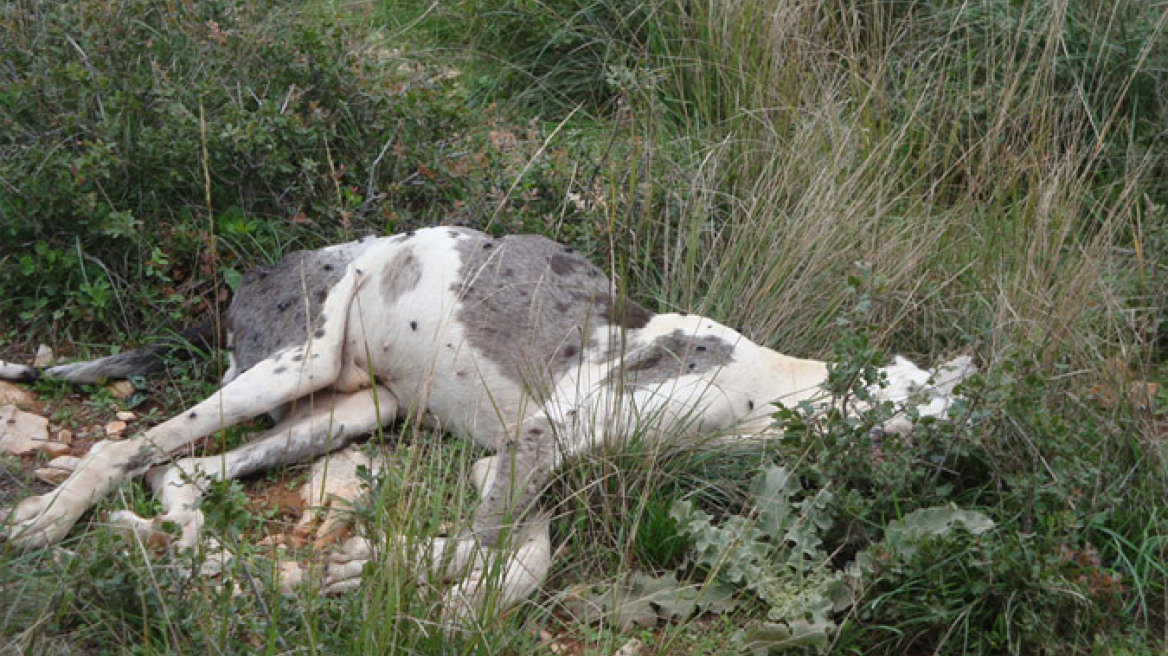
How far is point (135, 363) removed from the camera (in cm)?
467

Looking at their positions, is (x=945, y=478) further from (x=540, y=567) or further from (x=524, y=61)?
(x=524, y=61)

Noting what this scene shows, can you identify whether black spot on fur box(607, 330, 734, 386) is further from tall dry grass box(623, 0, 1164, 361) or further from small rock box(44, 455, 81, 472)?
small rock box(44, 455, 81, 472)

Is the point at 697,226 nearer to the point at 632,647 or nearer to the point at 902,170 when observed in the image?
the point at 902,170

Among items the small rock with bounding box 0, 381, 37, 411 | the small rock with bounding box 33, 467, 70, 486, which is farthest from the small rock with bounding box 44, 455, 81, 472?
the small rock with bounding box 0, 381, 37, 411

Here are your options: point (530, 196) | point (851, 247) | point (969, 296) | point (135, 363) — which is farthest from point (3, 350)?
point (969, 296)

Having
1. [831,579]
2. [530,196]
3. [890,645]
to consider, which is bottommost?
[890,645]

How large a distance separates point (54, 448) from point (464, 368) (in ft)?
4.60

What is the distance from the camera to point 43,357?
→ 480 centimetres

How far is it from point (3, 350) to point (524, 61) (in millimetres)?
3188

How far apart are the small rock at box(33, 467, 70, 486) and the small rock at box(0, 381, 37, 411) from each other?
44cm

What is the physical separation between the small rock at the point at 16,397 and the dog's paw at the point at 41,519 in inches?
28.3

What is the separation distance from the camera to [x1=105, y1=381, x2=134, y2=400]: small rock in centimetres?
464

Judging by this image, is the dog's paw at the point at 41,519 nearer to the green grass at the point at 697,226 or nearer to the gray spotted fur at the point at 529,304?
the green grass at the point at 697,226

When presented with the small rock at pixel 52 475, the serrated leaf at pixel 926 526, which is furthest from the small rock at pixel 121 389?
the serrated leaf at pixel 926 526
